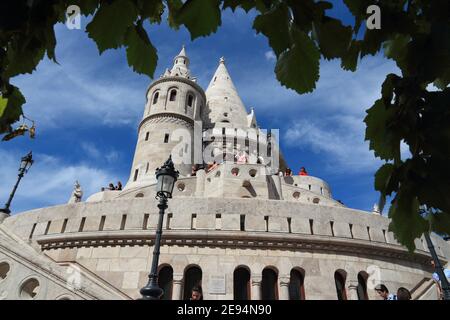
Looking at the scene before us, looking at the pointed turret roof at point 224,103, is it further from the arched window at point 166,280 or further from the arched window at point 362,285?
the arched window at point 166,280

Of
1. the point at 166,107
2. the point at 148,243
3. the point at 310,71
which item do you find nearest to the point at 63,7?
the point at 310,71

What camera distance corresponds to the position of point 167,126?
29.0 meters

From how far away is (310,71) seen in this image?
1.23m

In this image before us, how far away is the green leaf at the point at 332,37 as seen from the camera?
122cm

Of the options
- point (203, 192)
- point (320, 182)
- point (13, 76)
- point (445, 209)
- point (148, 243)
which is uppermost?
point (320, 182)

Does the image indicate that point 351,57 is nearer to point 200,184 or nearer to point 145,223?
point 145,223

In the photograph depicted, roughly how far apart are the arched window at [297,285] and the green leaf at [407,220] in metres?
9.66

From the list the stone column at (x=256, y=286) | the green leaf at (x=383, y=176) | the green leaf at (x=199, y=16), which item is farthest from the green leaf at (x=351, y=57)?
the stone column at (x=256, y=286)

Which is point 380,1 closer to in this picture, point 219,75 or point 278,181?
point 278,181

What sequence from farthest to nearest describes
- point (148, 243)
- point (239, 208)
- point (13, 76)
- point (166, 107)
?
point (166, 107) → point (239, 208) → point (148, 243) → point (13, 76)

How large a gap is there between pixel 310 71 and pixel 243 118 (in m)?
40.8

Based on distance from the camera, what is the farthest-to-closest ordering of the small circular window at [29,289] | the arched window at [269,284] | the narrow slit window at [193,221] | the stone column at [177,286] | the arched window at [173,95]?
the arched window at [173,95] < the narrow slit window at [193,221] < the arched window at [269,284] < the stone column at [177,286] < the small circular window at [29,289]

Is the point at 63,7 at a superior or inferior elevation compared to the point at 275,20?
superior

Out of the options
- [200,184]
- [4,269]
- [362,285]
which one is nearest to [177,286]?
[4,269]
